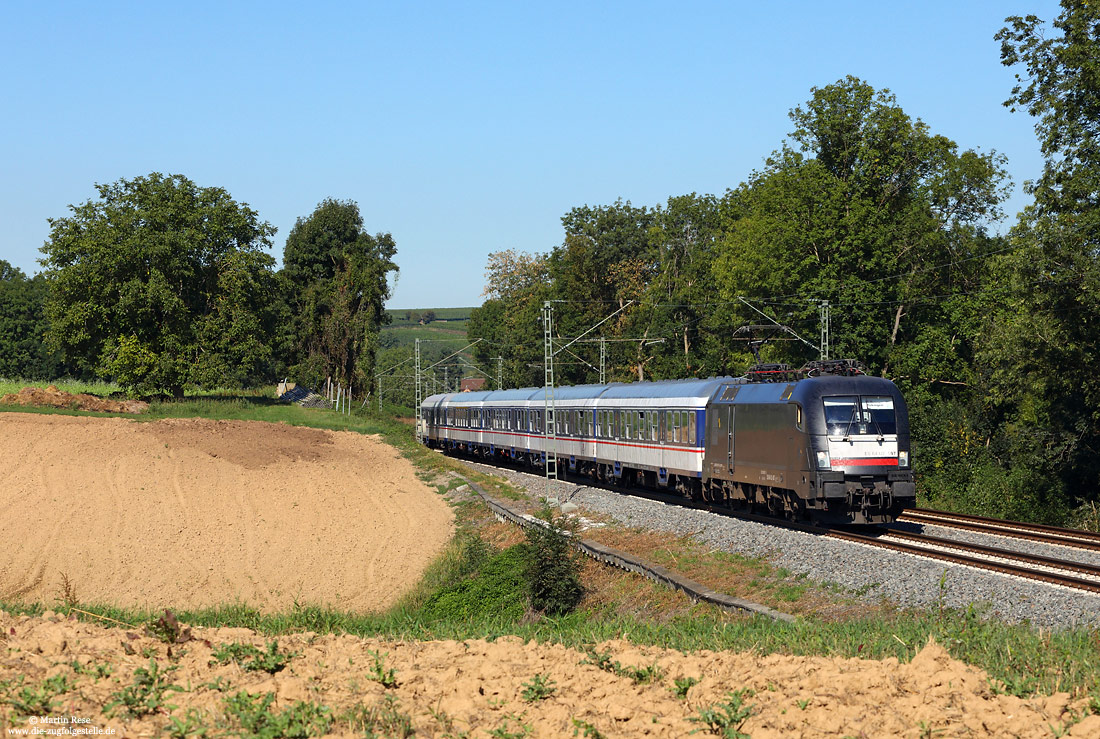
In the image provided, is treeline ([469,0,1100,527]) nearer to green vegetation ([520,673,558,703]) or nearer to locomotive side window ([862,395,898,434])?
locomotive side window ([862,395,898,434])

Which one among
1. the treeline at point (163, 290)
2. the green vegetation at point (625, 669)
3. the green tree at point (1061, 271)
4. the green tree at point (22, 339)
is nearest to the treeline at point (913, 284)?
the green tree at point (1061, 271)

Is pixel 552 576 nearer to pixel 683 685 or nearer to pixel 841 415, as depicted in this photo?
pixel 841 415

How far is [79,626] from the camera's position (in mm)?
11133

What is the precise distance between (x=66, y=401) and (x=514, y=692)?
54561 mm

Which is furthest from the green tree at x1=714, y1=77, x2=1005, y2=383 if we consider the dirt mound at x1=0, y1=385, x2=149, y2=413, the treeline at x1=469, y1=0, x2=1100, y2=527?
the dirt mound at x1=0, y1=385, x2=149, y2=413

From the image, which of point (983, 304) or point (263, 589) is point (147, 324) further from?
point (983, 304)

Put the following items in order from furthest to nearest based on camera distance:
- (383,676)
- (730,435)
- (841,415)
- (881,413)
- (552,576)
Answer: (730,435), (881,413), (841,415), (552,576), (383,676)

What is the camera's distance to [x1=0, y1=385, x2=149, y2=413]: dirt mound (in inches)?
2164

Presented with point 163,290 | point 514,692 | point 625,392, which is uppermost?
point 163,290

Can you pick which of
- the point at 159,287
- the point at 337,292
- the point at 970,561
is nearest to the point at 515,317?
the point at 337,292

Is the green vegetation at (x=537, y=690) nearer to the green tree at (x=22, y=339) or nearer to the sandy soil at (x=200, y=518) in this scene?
the sandy soil at (x=200, y=518)

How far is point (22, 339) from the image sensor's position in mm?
119938

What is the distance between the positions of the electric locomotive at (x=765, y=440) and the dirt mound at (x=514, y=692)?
42.5ft

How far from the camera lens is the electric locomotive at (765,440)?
22.3 m
